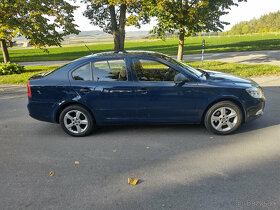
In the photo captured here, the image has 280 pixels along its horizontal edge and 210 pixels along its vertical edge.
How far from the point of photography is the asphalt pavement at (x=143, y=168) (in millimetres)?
2982

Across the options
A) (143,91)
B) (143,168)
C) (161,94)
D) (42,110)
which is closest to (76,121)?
(42,110)

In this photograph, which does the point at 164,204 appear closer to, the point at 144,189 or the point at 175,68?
the point at 144,189

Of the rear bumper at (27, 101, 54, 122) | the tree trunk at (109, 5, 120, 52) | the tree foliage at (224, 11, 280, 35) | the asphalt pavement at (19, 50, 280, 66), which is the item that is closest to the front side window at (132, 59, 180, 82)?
the rear bumper at (27, 101, 54, 122)

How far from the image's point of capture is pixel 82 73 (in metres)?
4.97

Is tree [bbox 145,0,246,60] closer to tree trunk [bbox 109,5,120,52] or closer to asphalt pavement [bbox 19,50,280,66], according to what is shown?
asphalt pavement [bbox 19,50,280,66]

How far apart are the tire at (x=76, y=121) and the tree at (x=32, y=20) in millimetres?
9781

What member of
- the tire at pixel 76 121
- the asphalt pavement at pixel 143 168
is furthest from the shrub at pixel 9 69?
the tire at pixel 76 121

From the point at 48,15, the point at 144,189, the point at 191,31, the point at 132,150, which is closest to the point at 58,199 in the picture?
the point at 144,189

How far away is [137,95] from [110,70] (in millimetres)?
718

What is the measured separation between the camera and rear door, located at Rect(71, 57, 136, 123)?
15.9ft

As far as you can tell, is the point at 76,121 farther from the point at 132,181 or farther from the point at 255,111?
the point at 255,111

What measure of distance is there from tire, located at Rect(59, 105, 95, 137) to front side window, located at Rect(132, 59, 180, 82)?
1.26 metres

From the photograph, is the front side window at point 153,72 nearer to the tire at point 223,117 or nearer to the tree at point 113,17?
the tire at point 223,117

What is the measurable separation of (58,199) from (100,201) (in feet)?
1.67
